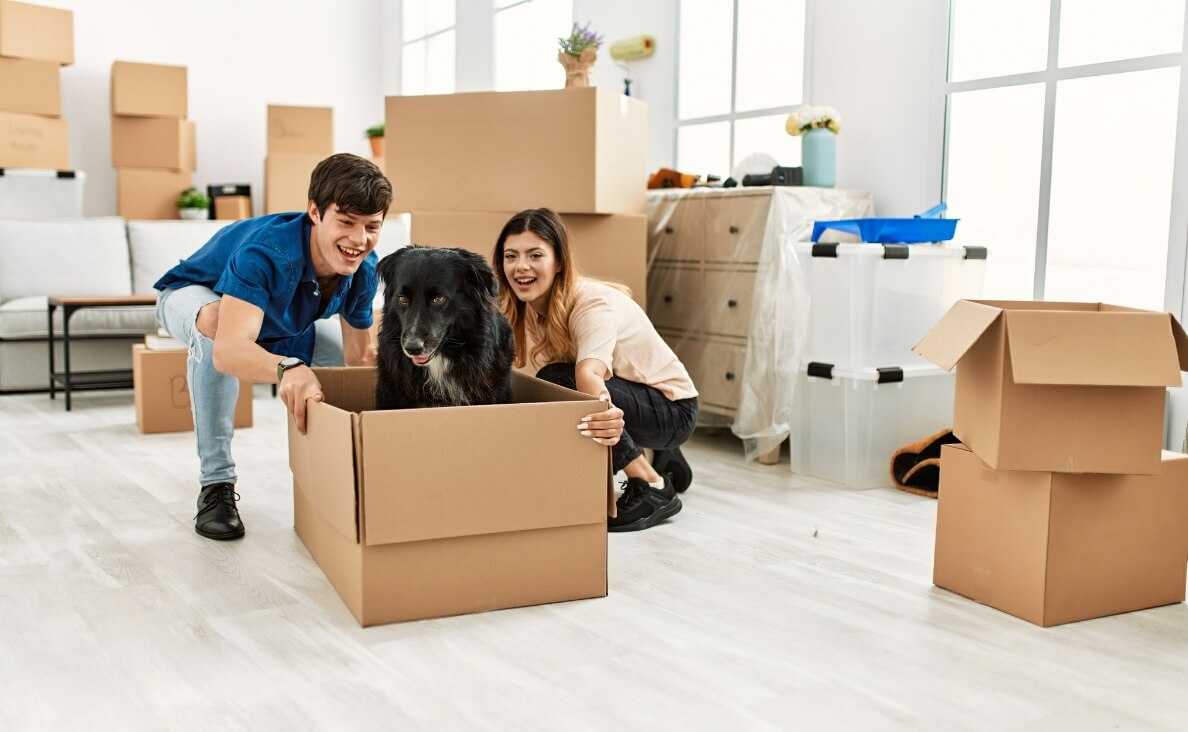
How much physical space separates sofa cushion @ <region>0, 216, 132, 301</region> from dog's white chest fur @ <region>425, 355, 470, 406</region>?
3.85 meters

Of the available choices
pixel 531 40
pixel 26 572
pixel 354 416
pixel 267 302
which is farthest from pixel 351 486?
pixel 531 40

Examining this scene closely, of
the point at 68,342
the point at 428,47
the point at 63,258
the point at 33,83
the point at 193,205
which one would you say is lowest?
the point at 68,342

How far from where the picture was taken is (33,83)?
588 centimetres

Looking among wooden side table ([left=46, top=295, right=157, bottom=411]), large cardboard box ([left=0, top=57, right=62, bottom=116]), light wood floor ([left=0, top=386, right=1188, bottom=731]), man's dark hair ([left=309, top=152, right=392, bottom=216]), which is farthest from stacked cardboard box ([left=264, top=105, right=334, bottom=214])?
man's dark hair ([left=309, top=152, right=392, bottom=216])

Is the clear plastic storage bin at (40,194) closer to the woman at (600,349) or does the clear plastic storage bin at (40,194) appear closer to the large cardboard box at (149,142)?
the large cardboard box at (149,142)

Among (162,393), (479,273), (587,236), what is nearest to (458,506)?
(479,273)

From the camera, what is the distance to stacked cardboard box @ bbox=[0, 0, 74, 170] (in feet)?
18.9

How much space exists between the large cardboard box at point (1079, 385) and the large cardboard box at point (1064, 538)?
7 centimetres

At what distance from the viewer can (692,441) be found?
13.0 ft

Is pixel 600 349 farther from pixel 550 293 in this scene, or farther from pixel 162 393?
pixel 162 393

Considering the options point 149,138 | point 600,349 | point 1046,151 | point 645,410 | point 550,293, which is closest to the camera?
point 600,349

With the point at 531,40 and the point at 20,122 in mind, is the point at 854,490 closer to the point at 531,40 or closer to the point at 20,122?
the point at 531,40

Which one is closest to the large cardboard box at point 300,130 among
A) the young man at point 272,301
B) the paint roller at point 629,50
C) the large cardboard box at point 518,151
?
the paint roller at point 629,50

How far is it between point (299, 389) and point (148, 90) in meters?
5.21
